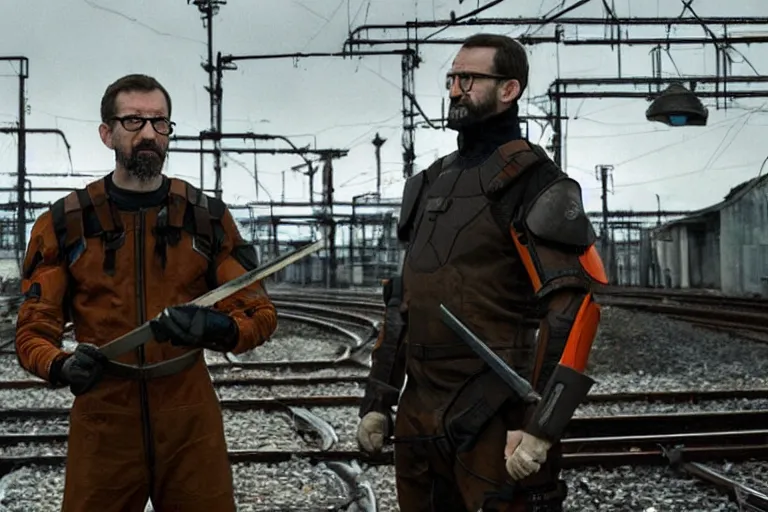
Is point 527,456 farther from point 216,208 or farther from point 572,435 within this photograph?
point 572,435

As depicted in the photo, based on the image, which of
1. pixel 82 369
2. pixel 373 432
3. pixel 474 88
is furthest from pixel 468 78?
pixel 82 369

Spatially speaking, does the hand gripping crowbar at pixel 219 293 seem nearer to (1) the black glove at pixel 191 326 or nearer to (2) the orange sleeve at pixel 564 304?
(1) the black glove at pixel 191 326

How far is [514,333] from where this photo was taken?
2.87m

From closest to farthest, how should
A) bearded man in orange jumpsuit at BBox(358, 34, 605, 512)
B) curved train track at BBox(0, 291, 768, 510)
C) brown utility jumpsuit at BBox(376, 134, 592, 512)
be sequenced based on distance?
bearded man in orange jumpsuit at BBox(358, 34, 605, 512), brown utility jumpsuit at BBox(376, 134, 592, 512), curved train track at BBox(0, 291, 768, 510)

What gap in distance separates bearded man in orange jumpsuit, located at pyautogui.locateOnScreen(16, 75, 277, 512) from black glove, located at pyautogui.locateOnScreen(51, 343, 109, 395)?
52 mm

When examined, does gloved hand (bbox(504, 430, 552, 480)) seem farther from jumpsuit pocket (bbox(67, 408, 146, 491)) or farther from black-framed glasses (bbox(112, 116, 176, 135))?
black-framed glasses (bbox(112, 116, 176, 135))

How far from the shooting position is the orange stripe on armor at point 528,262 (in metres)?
2.77

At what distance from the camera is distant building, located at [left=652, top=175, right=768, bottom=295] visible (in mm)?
28105

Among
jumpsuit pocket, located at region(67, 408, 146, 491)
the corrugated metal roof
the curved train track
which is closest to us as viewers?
jumpsuit pocket, located at region(67, 408, 146, 491)

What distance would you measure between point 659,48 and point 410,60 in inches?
325

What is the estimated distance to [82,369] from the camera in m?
2.80

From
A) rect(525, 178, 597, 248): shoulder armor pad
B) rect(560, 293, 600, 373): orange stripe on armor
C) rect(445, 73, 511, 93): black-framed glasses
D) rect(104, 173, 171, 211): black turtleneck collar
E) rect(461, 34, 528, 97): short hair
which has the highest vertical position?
rect(461, 34, 528, 97): short hair

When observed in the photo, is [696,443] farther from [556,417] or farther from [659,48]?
[659,48]

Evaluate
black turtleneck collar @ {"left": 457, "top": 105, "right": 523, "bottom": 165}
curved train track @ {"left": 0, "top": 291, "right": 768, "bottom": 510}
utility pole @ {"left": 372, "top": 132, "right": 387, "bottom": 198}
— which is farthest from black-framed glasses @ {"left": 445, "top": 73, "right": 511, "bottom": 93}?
utility pole @ {"left": 372, "top": 132, "right": 387, "bottom": 198}
